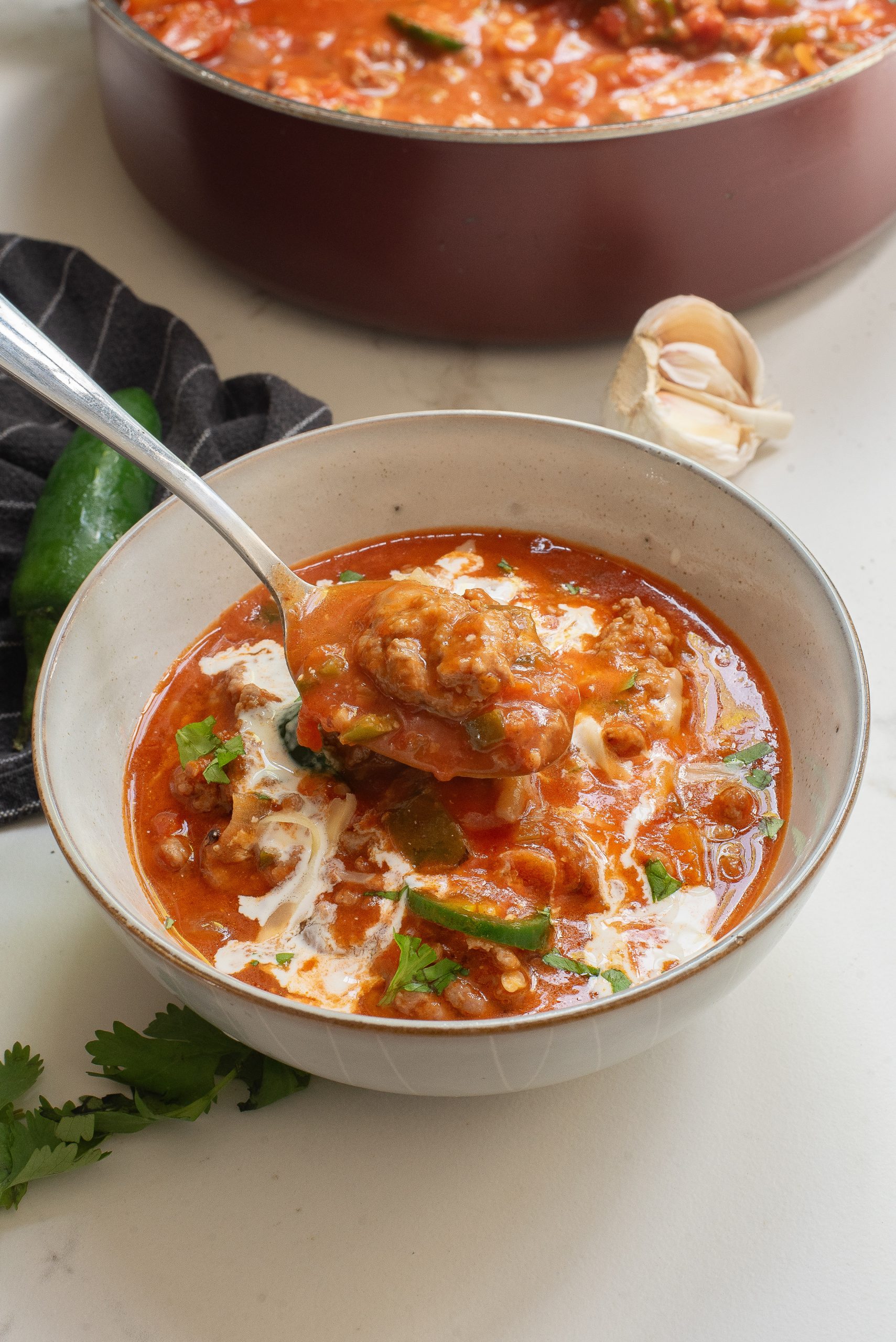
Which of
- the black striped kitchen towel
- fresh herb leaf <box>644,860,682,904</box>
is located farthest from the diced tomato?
fresh herb leaf <box>644,860,682,904</box>

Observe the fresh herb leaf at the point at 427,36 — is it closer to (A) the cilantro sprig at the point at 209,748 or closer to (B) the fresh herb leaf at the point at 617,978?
(A) the cilantro sprig at the point at 209,748

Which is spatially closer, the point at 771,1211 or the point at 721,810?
the point at 771,1211

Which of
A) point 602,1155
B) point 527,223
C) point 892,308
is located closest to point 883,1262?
point 602,1155

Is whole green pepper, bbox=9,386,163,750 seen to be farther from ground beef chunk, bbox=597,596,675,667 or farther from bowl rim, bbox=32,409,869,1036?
ground beef chunk, bbox=597,596,675,667

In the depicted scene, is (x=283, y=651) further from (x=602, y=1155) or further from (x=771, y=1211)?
(x=771, y=1211)

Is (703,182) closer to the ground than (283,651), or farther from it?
farther from it

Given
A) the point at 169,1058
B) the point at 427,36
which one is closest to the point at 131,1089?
the point at 169,1058

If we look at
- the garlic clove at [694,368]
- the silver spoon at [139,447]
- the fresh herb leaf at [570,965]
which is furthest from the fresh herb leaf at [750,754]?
the garlic clove at [694,368]
